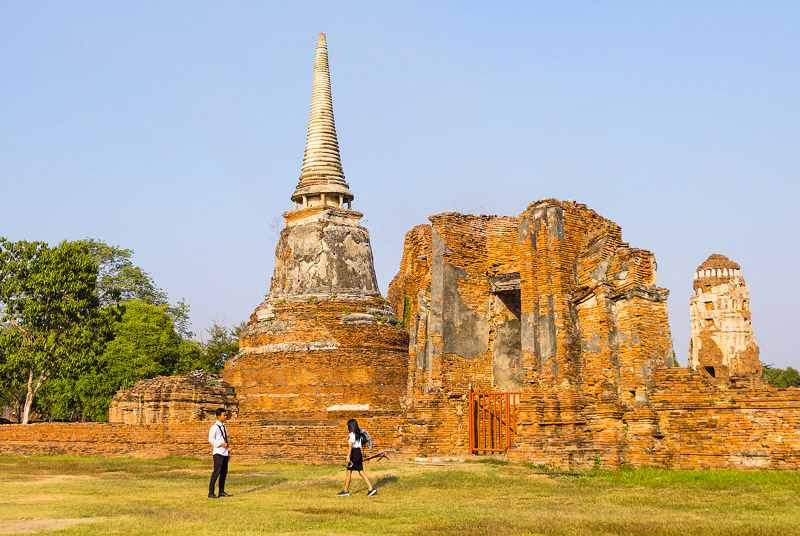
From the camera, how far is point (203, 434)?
1997 cm

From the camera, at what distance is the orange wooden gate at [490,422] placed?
1666cm

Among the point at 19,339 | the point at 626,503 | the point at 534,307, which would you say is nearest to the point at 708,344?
the point at 534,307

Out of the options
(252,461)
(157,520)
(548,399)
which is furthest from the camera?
(252,461)

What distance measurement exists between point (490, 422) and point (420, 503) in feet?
24.5

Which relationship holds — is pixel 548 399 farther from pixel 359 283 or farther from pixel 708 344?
pixel 708 344

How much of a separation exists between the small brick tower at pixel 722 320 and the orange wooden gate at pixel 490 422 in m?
12.8

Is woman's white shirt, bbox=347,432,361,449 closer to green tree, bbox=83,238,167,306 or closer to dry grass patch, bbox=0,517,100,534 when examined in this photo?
dry grass patch, bbox=0,517,100,534

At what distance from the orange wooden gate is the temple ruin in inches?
1.6

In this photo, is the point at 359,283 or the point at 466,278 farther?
the point at 359,283

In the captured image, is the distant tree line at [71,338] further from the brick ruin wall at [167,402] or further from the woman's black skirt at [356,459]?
the woman's black skirt at [356,459]

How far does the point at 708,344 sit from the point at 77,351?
22704 millimetres

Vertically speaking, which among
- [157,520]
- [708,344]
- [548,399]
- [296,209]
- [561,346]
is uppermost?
[296,209]

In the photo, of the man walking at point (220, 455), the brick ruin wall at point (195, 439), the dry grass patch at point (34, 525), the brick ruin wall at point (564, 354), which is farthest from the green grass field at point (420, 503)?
the brick ruin wall at point (195, 439)

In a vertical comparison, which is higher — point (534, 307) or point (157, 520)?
point (534, 307)
